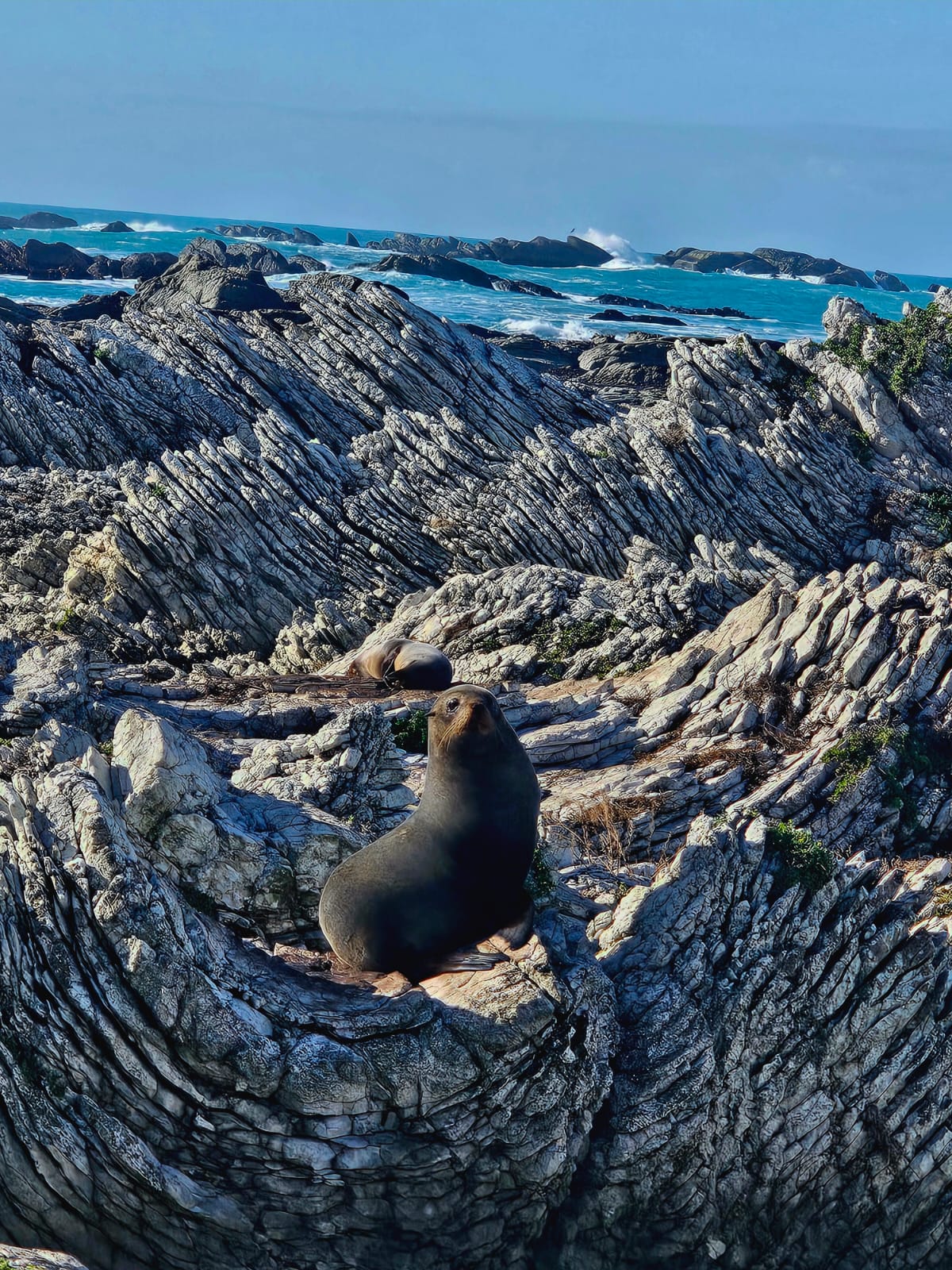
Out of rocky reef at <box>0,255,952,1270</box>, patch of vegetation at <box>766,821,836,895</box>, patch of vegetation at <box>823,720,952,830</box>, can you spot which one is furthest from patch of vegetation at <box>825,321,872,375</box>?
patch of vegetation at <box>766,821,836,895</box>

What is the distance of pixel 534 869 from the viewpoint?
11648 mm

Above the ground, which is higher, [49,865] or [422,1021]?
[49,865]

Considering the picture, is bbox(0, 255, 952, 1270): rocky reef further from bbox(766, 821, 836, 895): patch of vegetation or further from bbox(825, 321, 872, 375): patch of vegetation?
bbox(825, 321, 872, 375): patch of vegetation

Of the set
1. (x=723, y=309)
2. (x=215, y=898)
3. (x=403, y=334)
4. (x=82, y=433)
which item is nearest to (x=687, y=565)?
(x=403, y=334)

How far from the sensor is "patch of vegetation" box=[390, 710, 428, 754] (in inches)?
640

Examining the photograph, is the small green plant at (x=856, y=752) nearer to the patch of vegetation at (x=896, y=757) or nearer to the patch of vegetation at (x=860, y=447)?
the patch of vegetation at (x=896, y=757)

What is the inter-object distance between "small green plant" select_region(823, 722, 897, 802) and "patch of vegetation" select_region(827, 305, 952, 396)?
64.6 ft

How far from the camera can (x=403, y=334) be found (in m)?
33.5

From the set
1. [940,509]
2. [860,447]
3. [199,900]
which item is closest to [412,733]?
[199,900]

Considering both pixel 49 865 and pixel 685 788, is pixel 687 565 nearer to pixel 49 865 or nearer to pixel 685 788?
pixel 685 788

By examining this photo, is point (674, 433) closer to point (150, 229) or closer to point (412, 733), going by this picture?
point (412, 733)

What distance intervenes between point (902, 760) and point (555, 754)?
15.6 ft

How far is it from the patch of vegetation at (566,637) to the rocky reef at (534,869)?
3.5 inches

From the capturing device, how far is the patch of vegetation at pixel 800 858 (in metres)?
12.0
